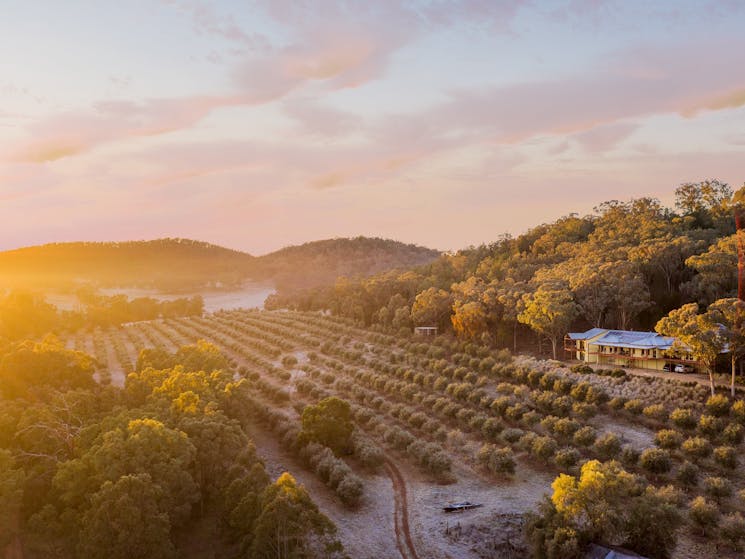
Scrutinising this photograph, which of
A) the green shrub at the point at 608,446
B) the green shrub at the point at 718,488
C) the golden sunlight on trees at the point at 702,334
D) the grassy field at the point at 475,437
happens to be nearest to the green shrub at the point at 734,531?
the grassy field at the point at 475,437

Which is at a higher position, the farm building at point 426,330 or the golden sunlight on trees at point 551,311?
the golden sunlight on trees at point 551,311

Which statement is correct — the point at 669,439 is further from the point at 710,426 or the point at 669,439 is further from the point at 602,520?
the point at 602,520

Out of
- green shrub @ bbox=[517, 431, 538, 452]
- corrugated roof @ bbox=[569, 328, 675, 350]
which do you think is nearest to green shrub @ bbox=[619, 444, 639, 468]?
green shrub @ bbox=[517, 431, 538, 452]

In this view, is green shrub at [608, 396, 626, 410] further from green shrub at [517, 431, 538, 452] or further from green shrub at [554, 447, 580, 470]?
green shrub at [554, 447, 580, 470]

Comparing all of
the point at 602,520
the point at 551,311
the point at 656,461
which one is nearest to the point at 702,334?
the point at 656,461

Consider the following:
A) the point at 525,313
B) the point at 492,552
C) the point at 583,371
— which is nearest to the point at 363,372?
the point at 525,313

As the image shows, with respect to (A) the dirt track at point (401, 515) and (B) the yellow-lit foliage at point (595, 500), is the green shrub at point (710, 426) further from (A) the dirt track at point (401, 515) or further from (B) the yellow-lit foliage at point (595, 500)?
(A) the dirt track at point (401, 515)
